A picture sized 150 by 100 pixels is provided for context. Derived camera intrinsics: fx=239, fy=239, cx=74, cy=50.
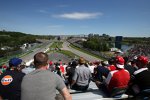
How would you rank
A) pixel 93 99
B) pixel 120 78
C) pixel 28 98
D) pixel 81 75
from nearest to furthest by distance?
pixel 28 98, pixel 93 99, pixel 120 78, pixel 81 75

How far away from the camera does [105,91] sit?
6.64m

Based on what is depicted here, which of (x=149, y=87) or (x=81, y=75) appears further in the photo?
(x=81, y=75)

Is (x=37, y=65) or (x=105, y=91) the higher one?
(x=37, y=65)

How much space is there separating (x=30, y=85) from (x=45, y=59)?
51 centimetres

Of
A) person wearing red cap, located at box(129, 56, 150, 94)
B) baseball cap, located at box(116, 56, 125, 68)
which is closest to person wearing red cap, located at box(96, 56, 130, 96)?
baseball cap, located at box(116, 56, 125, 68)

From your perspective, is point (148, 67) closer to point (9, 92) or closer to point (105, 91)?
point (105, 91)

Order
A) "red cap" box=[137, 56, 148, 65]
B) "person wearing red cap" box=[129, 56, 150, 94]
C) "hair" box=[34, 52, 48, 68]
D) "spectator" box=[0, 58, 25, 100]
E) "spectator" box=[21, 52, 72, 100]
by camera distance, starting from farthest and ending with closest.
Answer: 1. "red cap" box=[137, 56, 148, 65]
2. "person wearing red cap" box=[129, 56, 150, 94]
3. "spectator" box=[0, 58, 25, 100]
4. "hair" box=[34, 52, 48, 68]
5. "spectator" box=[21, 52, 72, 100]

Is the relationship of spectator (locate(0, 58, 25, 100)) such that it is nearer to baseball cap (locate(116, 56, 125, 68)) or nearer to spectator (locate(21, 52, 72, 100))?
spectator (locate(21, 52, 72, 100))

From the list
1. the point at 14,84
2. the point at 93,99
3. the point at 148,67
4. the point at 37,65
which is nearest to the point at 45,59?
the point at 37,65

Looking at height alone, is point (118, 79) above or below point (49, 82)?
below

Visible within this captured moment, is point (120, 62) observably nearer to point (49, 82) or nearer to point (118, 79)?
point (118, 79)

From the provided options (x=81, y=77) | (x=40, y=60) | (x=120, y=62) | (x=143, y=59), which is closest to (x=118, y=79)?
(x=120, y=62)

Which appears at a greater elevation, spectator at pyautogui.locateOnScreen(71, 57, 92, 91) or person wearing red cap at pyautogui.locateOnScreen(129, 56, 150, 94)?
person wearing red cap at pyautogui.locateOnScreen(129, 56, 150, 94)

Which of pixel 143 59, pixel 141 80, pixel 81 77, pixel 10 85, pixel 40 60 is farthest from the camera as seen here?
pixel 81 77
